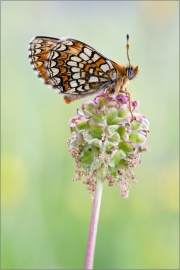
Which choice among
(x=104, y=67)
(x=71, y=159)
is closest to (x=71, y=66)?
(x=104, y=67)

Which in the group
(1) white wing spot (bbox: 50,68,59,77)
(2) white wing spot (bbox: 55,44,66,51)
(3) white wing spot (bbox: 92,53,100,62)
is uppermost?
(2) white wing spot (bbox: 55,44,66,51)

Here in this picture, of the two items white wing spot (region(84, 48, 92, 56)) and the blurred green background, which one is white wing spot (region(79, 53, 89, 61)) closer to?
white wing spot (region(84, 48, 92, 56))

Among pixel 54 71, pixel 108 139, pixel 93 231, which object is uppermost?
pixel 54 71

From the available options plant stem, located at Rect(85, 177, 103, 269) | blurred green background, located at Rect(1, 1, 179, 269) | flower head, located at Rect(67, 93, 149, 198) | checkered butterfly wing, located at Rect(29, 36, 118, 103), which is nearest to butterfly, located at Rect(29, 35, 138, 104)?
checkered butterfly wing, located at Rect(29, 36, 118, 103)

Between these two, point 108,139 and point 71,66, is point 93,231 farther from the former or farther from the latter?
point 71,66
